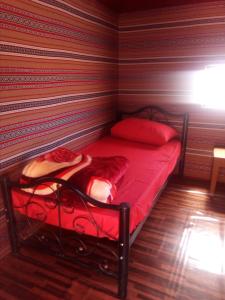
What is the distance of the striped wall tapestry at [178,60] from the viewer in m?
3.09

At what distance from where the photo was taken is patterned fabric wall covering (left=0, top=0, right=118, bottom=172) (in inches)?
75.8

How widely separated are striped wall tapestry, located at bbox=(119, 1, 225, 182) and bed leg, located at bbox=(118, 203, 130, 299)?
228 centimetres

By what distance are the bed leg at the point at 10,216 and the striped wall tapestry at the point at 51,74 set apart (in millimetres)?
90

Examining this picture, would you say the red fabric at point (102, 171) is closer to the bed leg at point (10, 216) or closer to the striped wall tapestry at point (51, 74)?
the bed leg at point (10, 216)

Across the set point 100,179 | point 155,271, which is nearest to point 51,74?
point 100,179

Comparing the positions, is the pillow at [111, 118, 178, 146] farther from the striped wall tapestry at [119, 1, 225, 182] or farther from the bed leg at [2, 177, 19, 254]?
the bed leg at [2, 177, 19, 254]

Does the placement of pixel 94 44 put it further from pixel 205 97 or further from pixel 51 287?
pixel 51 287

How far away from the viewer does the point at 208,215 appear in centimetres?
266

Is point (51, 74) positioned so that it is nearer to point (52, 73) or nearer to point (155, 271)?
point (52, 73)

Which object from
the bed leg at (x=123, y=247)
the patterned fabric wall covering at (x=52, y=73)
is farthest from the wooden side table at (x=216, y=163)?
the bed leg at (x=123, y=247)

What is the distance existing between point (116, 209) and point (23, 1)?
178cm

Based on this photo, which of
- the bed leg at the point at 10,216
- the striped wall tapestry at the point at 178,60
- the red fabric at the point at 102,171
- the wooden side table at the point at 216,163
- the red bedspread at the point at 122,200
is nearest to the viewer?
the red bedspread at the point at 122,200

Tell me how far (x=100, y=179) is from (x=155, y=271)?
2.94 ft

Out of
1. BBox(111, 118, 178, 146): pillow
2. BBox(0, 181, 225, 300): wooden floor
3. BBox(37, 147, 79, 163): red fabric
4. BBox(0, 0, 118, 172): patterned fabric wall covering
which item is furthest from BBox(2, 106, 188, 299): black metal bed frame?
BBox(111, 118, 178, 146): pillow
